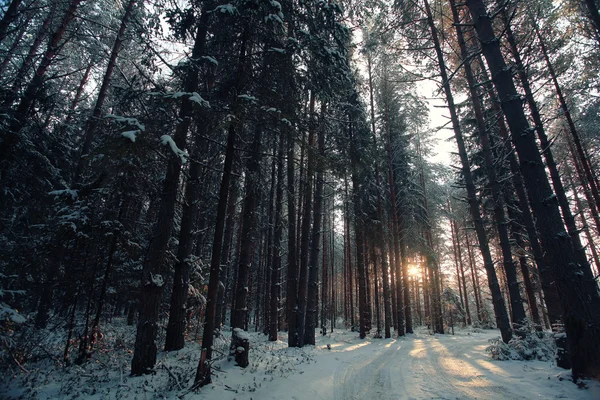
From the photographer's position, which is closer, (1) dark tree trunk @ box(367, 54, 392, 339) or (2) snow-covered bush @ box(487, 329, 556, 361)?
(2) snow-covered bush @ box(487, 329, 556, 361)

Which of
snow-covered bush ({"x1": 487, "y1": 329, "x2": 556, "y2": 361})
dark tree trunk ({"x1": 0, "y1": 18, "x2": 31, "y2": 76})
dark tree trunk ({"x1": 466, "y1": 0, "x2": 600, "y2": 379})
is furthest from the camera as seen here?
snow-covered bush ({"x1": 487, "y1": 329, "x2": 556, "y2": 361})

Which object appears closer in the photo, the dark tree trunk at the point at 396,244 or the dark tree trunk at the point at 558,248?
the dark tree trunk at the point at 558,248

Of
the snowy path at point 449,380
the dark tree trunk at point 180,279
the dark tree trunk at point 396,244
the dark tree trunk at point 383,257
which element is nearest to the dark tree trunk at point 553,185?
the snowy path at point 449,380

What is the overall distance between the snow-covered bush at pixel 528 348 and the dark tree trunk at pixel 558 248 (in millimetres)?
3423

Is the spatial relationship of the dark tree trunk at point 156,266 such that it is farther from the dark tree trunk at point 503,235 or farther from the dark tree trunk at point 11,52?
the dark tree trunk at point 503,235

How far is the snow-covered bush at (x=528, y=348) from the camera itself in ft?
24.2

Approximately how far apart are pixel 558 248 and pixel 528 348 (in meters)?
4.57

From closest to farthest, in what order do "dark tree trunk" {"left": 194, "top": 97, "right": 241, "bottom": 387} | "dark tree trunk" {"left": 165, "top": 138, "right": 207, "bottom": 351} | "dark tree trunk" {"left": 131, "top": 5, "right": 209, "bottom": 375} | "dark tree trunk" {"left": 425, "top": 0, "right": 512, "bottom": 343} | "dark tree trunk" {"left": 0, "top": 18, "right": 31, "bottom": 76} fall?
"dark tree trunk" {"left": 194, "top": 97, "right": 241, "bottom": 387}, "dark tree trunk" {"left": 131, "top": 5, "right": 209, "bottom": 375}, "dark tree trunk" {"left": 0, "top": 18, "right": 31, "bottom": 76}, "dark tree trunk" {"left": 165, "top": 138, "right": 207, "bottom": 351}, "dark tree trunk" {"left": 425, "top": 0, "right": 512, "bottom": 343}

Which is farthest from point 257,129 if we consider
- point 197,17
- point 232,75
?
point 197,17

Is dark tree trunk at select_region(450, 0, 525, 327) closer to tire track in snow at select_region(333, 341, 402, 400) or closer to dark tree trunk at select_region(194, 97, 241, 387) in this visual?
tire track in snow at select_region(333, 341, 402, 400)

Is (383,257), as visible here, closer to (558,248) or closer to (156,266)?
(558,248)

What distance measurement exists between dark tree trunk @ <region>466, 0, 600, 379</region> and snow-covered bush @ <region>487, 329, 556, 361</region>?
3.42 meters

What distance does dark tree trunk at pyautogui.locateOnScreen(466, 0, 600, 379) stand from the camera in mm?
4559

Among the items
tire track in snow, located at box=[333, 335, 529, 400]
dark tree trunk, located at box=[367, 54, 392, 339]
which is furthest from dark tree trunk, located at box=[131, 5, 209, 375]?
dark tree trunk, located at box=[367, 54, 392, 339]
